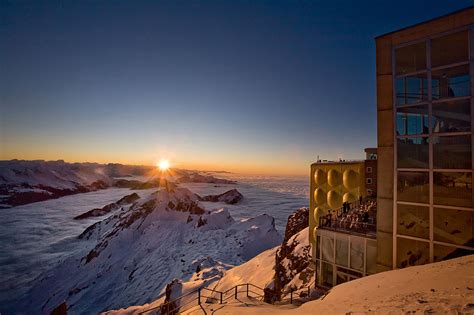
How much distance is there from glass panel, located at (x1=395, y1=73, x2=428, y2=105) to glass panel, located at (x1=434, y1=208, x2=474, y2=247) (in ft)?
15.4

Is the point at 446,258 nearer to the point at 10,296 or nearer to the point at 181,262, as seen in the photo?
the point at 181,262

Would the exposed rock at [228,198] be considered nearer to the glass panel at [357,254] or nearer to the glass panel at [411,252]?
→ the glass panel at [357,254]

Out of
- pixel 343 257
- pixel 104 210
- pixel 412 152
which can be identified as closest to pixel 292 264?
pixel 343 257

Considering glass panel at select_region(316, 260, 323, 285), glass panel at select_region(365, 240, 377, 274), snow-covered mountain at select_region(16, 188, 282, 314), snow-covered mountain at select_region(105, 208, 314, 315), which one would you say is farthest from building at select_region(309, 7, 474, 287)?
snow-covered mountain at select_region(16, 188, 282, 314)

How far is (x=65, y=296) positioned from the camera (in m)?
35.5

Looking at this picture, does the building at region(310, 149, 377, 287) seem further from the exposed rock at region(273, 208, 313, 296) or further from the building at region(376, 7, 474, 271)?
the exposed rock at region(273, 208, 313, 296)

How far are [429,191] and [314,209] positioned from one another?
36.3 ft

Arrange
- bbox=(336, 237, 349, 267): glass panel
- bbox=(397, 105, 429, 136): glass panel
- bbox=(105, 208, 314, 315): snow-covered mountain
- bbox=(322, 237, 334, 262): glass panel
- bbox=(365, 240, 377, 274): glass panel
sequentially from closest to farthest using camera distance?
1. bbox=(397, 105, 429, 136): glass panel
2. bbox=(365, 240, 377, 274): glass panel
3. bbox=(336, 237, 349, 267): glass panel
4. bbox=(322, 237, 334, 262): glass panel
5. bbox=(105, 208, 314, 315): snow-covered mountain

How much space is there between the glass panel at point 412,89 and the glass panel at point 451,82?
313mm

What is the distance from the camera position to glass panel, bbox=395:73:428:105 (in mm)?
10352

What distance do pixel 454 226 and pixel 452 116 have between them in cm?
432

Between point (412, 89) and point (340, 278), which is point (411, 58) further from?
point (340, 278)

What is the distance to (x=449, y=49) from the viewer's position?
9.80 metres

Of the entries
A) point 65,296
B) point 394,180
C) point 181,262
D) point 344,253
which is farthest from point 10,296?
point 394,180
